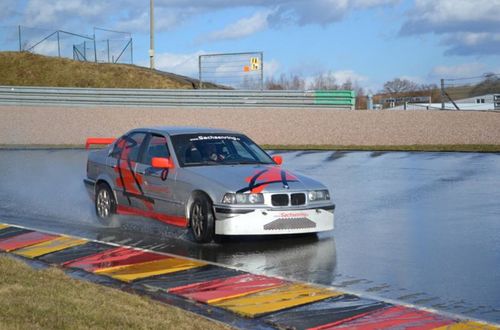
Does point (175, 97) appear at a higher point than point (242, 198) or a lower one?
higher

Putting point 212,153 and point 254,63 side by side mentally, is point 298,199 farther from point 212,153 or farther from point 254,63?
point 254,63

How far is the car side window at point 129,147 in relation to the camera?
12.3 m

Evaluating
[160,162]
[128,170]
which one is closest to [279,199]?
[160,162]

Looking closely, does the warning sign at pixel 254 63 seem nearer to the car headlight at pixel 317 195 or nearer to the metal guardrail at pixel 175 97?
the metal guardrail at pixel 175 97

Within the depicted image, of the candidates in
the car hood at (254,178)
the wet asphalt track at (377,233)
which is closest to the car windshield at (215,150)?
the car hood at (254,178)

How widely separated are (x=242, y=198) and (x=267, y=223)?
43 cm

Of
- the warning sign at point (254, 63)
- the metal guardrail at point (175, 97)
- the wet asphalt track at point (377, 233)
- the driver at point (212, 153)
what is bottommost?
the wet asphalt track at point (377, 233)

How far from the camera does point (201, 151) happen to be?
451 inches

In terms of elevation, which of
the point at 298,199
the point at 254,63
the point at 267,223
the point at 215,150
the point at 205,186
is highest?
the point at 254,63

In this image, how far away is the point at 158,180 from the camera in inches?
449

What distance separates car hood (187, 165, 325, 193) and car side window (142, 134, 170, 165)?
84 centimetres

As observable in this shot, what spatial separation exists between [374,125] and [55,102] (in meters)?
14.3

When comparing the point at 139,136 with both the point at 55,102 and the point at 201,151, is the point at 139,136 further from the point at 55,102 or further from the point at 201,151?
the point at 55,102

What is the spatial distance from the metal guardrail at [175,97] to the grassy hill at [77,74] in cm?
887
